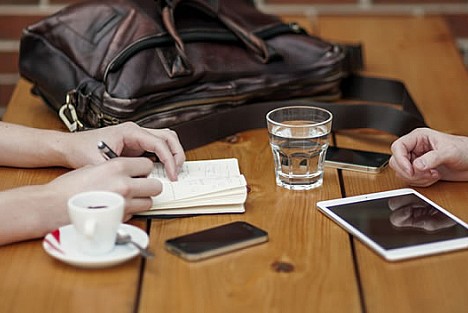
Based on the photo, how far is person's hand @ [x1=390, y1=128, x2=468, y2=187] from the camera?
1507 millimetres

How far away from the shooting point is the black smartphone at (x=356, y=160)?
1.63 meters

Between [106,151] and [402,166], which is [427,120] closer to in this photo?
[402,166]

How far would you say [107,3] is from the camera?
1.89m

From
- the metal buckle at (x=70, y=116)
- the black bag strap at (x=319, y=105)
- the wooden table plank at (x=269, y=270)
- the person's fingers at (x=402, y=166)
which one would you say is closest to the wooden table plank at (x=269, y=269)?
the wooden table plank at (x=269, y=270)

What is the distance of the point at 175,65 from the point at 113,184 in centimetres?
46

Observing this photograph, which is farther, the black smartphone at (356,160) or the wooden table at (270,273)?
the black smartphone at (356,160)

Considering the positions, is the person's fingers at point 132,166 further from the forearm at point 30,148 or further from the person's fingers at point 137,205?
the forearm at point 30,148

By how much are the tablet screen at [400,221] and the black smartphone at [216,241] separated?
0.47ft

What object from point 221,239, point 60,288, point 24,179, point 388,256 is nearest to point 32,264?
point 60,288

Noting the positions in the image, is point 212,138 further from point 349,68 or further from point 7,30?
point 7,30

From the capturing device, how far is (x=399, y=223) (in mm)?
1360

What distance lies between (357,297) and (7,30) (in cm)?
196

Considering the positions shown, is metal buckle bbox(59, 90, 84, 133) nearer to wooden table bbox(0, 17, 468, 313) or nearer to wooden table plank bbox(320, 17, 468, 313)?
wooden table bbox(0, 17, 468, 313)

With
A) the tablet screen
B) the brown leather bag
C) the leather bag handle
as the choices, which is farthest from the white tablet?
the leather bag handle
